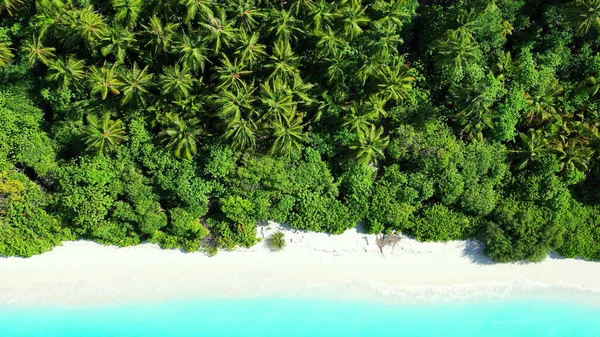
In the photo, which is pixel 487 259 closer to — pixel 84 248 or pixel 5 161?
pixel 84 248

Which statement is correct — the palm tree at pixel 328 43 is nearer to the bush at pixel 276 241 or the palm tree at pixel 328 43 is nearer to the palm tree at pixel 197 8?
the palm tree at pixel 197 8

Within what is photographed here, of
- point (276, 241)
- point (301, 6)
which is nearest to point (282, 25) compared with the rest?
point (301, 6)

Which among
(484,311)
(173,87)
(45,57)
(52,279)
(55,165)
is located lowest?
(484,311)

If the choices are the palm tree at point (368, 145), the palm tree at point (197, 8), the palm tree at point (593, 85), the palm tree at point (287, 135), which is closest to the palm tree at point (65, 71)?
the palm tree at point (197, 8)

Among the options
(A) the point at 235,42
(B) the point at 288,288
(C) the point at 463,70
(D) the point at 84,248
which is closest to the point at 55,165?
(D) the point at 84,248

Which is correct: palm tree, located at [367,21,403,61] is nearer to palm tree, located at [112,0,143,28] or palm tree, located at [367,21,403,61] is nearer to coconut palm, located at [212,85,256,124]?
coconut palm, located at [212,85,256,124]

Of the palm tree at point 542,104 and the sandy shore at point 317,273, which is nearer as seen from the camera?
the palm tree at point 542,104
